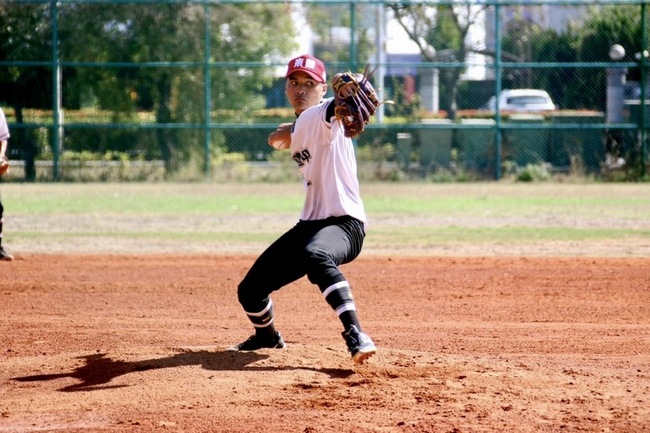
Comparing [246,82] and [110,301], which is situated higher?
[246,82]

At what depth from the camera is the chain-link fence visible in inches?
894

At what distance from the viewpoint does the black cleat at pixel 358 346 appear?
19.2ft

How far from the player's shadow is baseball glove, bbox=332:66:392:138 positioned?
149cm

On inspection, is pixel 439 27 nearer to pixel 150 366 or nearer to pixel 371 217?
pixel 371 217

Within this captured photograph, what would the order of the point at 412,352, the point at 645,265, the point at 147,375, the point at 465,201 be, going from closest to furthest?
the point at 147,375, the point at 412,352, the point at 645,265, the point at 465,201

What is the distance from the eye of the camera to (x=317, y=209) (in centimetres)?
639

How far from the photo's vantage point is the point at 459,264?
1179 centimetres

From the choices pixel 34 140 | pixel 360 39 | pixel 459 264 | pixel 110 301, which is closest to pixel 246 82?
pixel 360 39

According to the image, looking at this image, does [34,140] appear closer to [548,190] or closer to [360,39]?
[360,39]

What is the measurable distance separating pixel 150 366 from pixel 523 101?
18.6 m

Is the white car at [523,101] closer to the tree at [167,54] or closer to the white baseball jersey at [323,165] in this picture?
the tree at [167,54]

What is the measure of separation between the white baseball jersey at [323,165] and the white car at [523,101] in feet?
55.5

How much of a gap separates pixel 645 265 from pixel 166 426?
7.58 meters

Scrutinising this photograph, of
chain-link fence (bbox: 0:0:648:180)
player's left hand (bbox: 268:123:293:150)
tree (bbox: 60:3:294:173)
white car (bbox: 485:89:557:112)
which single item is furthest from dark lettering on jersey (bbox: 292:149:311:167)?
white car (bbox: 485:89:557:112)
